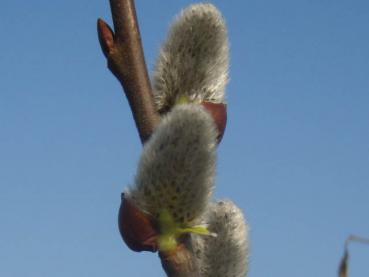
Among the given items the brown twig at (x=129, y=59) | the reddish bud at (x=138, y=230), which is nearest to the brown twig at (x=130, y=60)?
the brown twig at (x=129, y=59)

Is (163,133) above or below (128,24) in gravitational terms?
below

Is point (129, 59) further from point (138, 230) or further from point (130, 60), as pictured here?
point (138, 230)

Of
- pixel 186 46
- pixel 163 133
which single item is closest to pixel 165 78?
pixel 186 46

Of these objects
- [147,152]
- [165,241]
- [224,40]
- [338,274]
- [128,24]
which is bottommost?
[338,274]

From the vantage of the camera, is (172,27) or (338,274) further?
(172,27)

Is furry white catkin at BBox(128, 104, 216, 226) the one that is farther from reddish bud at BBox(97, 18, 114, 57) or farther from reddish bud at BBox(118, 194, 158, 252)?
reddish bud at BBox(97, 18, 114, 57)

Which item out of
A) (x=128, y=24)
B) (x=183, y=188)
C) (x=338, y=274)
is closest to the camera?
(x=338, y=274)

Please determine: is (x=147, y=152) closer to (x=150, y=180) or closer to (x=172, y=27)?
(x=150, y=180)

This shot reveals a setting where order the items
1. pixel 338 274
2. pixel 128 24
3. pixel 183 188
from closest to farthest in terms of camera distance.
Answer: pixel 338 274
pixel 183 188
pixel 128 24

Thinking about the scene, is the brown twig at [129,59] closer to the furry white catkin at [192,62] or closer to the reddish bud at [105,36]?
the reddish bud at [105,36]
